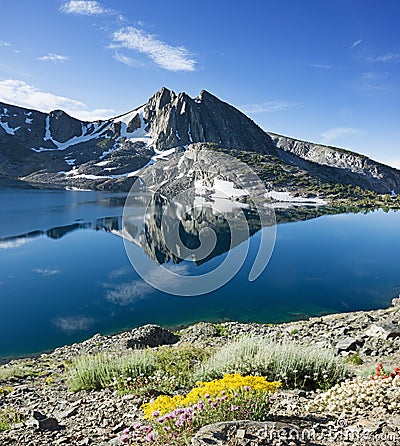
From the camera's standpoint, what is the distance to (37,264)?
2709 centimetres

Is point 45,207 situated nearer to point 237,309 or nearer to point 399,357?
point 237,309

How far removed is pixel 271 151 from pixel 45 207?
11946 cm

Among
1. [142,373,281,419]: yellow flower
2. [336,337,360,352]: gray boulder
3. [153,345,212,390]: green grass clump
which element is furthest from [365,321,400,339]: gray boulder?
[142,373,281,419]: yellow flower

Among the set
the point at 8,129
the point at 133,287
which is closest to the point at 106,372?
the point at 133,287

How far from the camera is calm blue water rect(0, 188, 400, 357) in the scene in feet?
56.1

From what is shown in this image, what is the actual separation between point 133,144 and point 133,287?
143753 mm

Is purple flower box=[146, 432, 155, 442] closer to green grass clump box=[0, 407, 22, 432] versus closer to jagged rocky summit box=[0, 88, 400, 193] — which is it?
green grass clump box=[0, 407, 22, 432]

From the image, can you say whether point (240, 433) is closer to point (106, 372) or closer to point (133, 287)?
point (106, 372)

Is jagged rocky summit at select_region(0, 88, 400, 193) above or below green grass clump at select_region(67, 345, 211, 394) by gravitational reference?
above

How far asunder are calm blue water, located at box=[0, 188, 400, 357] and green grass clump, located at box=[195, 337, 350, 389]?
10.7 m

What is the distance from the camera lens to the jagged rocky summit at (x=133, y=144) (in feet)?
444

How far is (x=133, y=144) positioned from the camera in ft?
520

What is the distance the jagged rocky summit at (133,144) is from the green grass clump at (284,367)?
111 metres

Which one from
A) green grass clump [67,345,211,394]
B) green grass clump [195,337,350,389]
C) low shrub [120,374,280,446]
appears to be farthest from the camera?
green grass clump [67,345,211,394]
